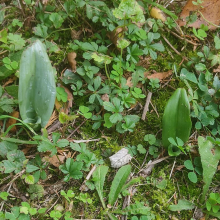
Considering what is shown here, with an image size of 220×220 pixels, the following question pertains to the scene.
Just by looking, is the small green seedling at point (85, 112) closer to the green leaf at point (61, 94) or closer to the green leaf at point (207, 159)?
the green leaf at point (61, 94)

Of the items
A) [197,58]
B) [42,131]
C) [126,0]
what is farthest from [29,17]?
[197,58]

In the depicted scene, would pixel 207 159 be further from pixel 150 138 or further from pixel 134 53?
pixel 134 53

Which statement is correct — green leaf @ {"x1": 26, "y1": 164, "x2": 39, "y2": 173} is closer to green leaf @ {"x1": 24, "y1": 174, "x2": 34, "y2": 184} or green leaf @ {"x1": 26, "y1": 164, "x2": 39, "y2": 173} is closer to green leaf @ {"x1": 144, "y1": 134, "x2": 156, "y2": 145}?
green leaf @ {"x1": 24, "y1": 174, "x2": 34, "y2": 184}

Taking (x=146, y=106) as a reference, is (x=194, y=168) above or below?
below

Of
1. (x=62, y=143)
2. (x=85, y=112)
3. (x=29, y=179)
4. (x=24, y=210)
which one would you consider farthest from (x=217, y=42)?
(x=24, y=210)

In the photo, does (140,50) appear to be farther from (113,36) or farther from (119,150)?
(119,150)

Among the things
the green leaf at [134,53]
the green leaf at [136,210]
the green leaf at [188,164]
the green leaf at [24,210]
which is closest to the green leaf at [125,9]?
the green leaf at [134,53]
